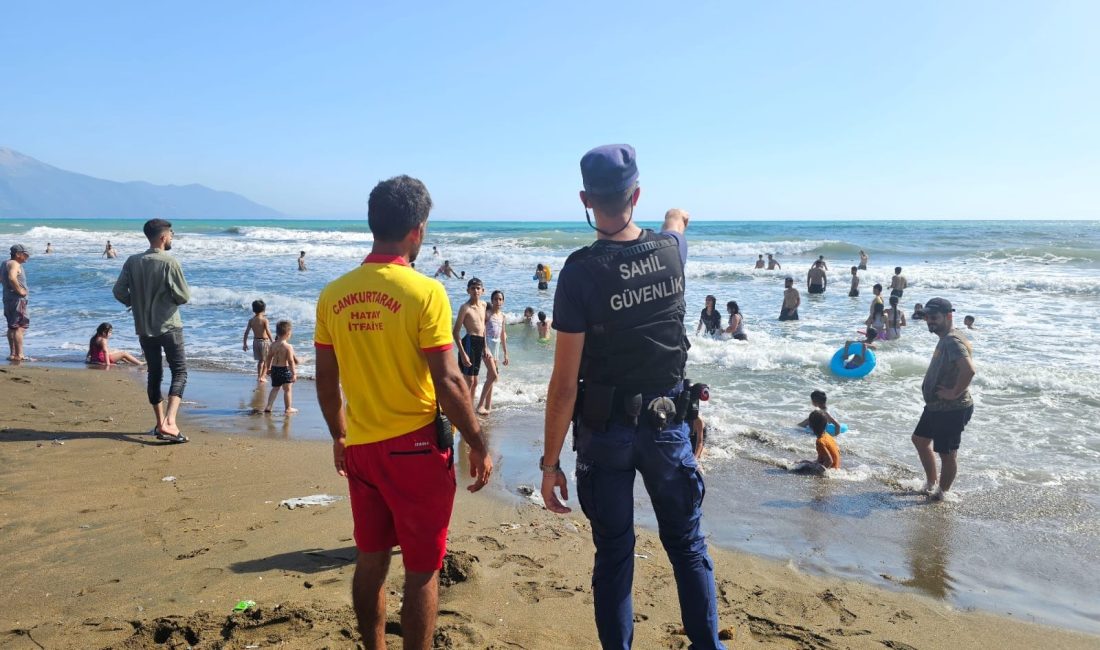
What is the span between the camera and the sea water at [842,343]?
6.78 meters

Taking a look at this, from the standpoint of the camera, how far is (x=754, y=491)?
611 cm

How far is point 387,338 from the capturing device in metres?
2.54

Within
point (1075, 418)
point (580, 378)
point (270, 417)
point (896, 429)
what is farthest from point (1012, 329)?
point (580, 378)

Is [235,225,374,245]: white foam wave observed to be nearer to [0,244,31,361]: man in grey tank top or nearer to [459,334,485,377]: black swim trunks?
[0,244,31,361]: man in grey tank top

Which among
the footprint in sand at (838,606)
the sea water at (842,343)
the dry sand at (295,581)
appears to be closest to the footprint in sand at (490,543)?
the dry sand at (295,581)

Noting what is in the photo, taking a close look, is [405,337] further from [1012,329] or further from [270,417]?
[1012,329]

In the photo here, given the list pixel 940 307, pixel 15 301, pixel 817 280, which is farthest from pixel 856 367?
pixel 15 301

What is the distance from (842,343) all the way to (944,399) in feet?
28.3

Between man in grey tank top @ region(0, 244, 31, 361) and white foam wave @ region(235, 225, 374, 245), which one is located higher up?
white foam wave @ region(235, 225, 374, 245)

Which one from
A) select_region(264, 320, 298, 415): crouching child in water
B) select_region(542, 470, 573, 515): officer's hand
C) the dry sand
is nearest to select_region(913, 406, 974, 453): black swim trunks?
the dry sand

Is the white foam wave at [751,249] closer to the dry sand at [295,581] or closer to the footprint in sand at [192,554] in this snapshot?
the dry sand at [295,581]

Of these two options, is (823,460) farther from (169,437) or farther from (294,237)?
(294,237)

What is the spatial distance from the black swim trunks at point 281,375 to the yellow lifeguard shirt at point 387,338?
6161mm

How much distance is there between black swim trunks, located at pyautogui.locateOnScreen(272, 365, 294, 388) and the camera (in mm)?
8320
